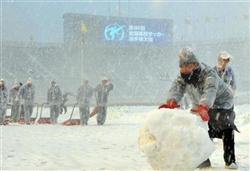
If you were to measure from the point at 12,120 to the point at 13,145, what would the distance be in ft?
30.1

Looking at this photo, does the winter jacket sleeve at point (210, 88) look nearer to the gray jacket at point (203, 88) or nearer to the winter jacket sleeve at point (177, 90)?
the gray jacket at point (203, 88)

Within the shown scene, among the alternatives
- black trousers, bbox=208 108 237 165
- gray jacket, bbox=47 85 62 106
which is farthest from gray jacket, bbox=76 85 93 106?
black trousers, bbox=208 108 237 165

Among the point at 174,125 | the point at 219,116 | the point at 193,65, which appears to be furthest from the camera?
the point at 219,116

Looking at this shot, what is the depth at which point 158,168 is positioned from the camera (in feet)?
13.3

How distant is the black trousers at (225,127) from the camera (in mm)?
5609

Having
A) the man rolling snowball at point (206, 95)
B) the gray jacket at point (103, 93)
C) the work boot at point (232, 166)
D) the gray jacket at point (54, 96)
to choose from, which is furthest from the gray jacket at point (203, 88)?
the gray jacket at point (54, 96)

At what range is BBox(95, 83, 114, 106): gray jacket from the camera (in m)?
16.1

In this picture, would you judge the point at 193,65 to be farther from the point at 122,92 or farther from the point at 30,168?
the point at 122,92

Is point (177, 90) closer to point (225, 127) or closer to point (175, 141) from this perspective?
Answer: point (225, 127)

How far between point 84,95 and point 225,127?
1115 cm

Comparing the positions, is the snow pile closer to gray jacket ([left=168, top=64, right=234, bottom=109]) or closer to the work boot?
gray jacket ([left=168, top=64, right=234, bottom=109])

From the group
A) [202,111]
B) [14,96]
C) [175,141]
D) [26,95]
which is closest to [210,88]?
[202,111]

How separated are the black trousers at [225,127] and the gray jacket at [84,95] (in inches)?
420

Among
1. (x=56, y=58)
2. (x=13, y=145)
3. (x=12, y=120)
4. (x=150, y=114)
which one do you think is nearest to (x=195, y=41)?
(x=56, y=58)
